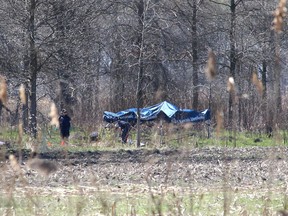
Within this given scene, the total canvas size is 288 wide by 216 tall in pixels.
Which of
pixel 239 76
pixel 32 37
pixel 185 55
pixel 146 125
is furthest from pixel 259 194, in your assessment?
pixel 185 55

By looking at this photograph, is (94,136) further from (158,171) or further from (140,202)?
(140,202)

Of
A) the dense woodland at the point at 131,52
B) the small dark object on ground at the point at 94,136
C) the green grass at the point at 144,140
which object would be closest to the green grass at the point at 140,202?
the green grass at the point at 144,140

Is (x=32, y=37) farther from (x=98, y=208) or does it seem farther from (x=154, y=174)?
(x=98, y=208)

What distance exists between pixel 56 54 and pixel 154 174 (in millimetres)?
12988

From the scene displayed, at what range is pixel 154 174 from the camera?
15.7 m

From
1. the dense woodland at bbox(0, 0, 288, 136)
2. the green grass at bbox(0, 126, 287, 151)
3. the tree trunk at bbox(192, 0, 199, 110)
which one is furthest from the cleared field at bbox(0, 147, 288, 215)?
the tree trunk at bbox(192, 0, 199, 110)

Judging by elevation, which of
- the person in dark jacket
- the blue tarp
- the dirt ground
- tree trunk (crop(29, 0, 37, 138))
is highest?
tree trunk (crop(29, 0, 37, 138))

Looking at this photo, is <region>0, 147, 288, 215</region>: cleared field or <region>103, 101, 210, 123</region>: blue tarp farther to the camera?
<region>103, 101, 210, 123</region>: blue tarp

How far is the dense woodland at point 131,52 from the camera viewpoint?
90.2 feet

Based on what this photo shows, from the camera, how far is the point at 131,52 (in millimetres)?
34688

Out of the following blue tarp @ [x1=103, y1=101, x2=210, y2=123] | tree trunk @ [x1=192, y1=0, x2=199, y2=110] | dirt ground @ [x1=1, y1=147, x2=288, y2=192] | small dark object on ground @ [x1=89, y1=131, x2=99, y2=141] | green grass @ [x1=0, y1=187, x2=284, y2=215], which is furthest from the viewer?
tree trunk @ [x1=192, y1=0, x2=199, y2=110]

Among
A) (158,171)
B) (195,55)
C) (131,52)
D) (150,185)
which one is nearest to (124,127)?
(131,52)

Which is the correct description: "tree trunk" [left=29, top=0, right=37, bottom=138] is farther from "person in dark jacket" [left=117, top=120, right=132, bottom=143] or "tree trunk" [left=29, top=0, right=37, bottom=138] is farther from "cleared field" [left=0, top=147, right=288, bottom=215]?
"cleared field" [left=0, top=147, right=288, bottom=215]

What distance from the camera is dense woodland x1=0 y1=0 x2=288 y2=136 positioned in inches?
1082
